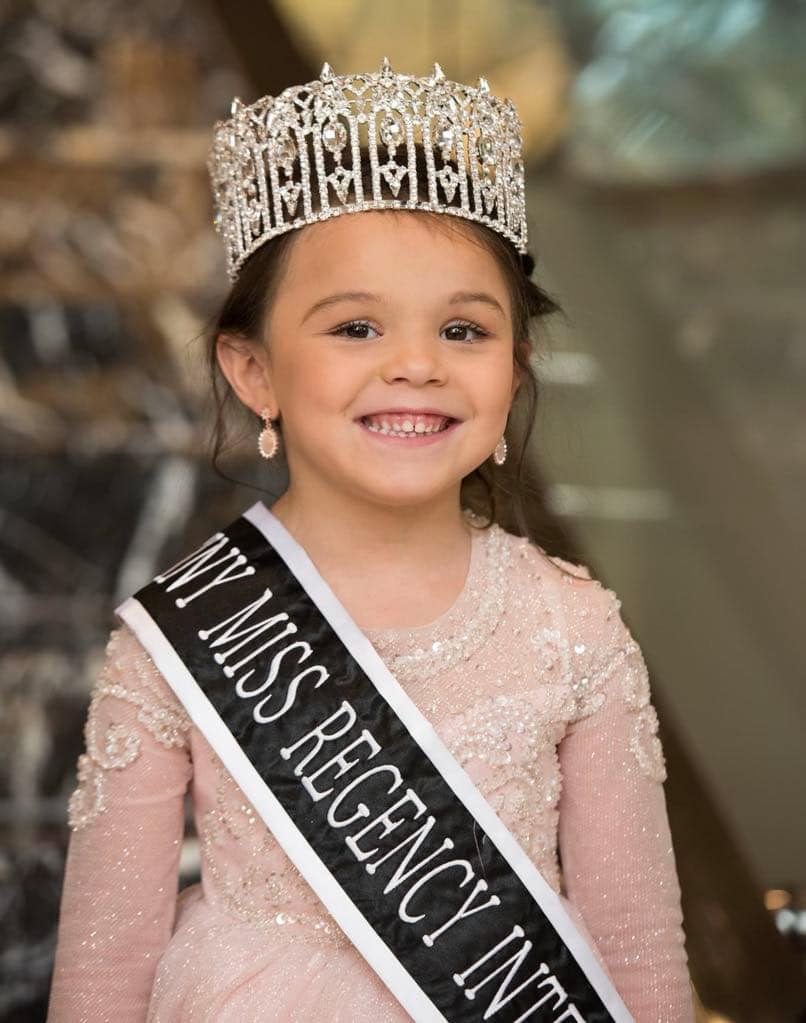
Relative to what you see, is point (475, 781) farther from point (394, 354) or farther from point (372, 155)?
point (372, 155)

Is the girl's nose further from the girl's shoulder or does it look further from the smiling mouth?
the girl's shoulder

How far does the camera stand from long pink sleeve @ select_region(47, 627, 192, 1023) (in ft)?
4.54

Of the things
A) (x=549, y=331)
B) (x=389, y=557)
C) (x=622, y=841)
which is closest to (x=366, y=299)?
(x=389, y=557)

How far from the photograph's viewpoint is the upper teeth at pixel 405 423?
138 centimetres

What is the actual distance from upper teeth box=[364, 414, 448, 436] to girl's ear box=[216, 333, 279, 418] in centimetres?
14

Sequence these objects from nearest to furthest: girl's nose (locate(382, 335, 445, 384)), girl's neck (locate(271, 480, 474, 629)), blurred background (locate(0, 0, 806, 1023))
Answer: girl's nose (locate(382, 335, 445, 384)) → girl's neck (locate(271, 480, 474, 629)) → blurred background (locate(0, 0, 806, 1023))

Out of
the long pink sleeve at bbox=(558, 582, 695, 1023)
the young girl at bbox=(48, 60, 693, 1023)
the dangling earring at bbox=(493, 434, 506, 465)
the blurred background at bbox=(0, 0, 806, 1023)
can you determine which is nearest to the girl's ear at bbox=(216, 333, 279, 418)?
the young girl at bbox=(48, 60, 693, 1023)

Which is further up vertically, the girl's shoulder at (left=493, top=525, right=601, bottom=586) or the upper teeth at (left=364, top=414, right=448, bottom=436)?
the upper teeth at (left=364, top=414, right=448, bottom=436)

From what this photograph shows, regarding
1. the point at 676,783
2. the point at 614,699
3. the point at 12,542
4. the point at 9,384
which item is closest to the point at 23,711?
the point at 12,542

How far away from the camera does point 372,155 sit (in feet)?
4.65

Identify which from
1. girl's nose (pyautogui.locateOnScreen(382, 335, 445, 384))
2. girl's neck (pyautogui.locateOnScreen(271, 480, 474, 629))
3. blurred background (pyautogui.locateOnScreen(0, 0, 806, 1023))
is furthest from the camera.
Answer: blurred background (pyautogui.locateOnScreen(0, 0, 806, 1023))

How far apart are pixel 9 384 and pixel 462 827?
4.76 feet

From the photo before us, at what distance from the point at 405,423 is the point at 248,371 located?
0.72 ft

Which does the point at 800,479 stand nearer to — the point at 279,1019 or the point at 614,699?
the point at 614,699
